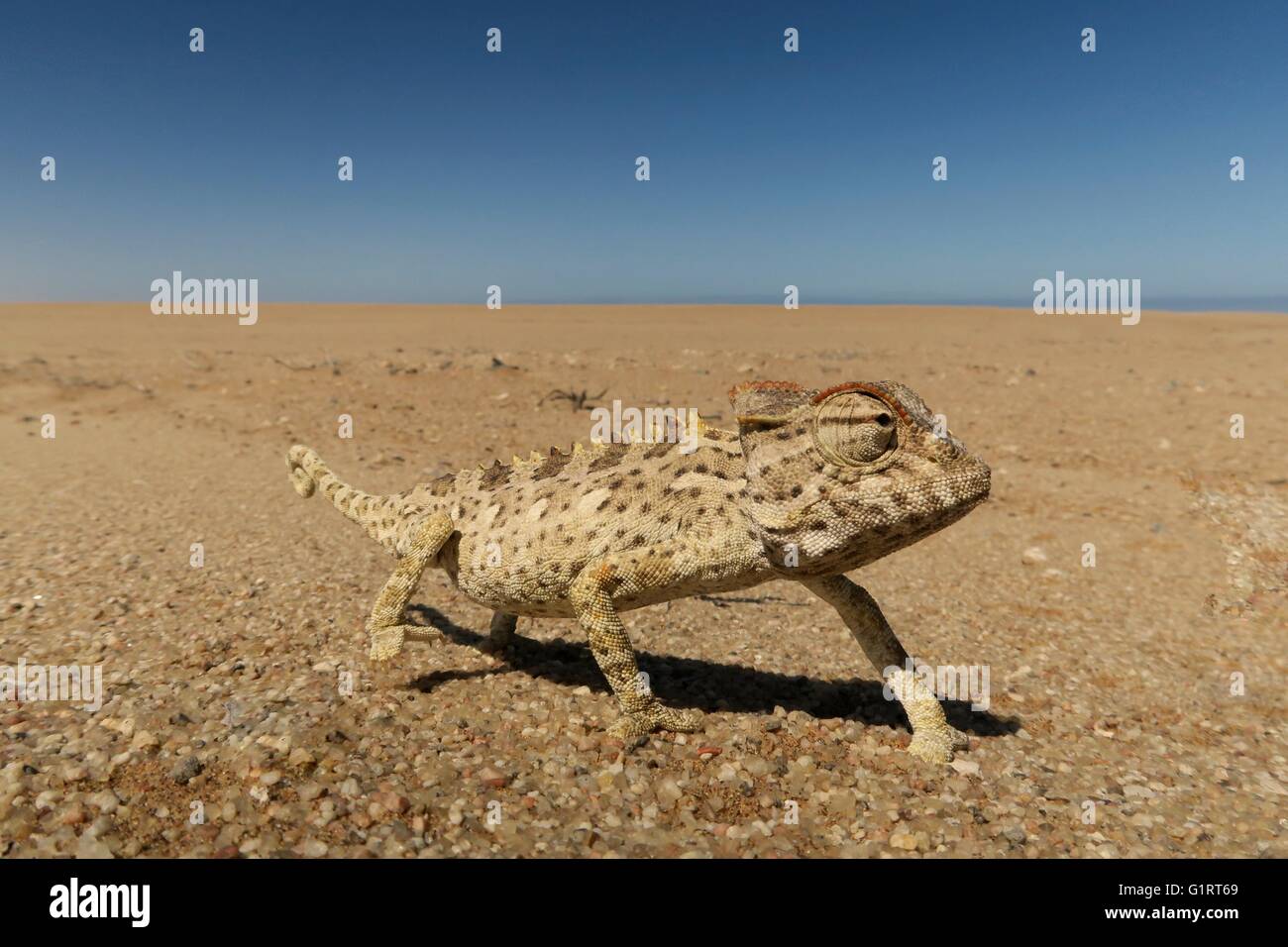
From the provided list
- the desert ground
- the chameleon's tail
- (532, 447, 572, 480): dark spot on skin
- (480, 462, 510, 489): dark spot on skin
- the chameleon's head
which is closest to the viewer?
the chameleon's head

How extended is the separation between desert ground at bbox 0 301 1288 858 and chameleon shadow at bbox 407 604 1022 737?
3 centimetres

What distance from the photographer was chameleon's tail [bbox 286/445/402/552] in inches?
227

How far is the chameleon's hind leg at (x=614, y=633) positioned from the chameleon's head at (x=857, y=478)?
2.58ft

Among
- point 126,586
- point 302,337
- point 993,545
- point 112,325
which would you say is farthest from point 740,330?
point 126,586

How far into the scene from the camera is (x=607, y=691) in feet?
16.7

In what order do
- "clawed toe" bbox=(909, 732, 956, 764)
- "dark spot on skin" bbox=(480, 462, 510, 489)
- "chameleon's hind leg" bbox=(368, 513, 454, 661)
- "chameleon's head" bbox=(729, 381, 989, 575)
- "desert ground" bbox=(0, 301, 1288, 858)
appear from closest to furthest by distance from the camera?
"chameleon's head" bbox=(729, 381, 989, 575), "desert ground" bbox=(0, 301, 1288, 858), "clawed toe" bbox=(909, 732, 956, 764), "chameleon's hind leg" bbox=(368, 513, 454, 661), "dark spot on skin" bbox=(480, 462, 510, 489)

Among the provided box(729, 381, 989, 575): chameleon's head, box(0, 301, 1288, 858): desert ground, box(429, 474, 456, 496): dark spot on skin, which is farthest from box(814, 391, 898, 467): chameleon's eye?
box(429, 474, 456, 496): dark spot on skin

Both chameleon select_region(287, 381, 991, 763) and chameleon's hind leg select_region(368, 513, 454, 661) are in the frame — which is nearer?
chameleon select_region(287, 381, 991, 763)

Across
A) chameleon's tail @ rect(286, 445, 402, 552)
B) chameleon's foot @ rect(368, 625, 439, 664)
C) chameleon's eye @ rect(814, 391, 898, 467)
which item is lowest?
chameleon's foot @ rect(368, 625, 439, 664)

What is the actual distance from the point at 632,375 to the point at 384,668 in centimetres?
1859

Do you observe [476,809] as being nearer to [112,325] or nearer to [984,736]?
[984,736]

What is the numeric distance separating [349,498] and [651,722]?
333 cm

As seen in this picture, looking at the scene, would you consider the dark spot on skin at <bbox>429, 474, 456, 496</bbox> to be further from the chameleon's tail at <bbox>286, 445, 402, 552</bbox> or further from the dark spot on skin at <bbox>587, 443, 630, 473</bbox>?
the dark spot on skin at <bbox>587, 443, 630, 473</bbox>

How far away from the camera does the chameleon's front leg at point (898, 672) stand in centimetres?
438
